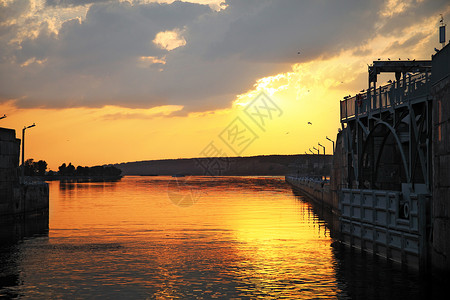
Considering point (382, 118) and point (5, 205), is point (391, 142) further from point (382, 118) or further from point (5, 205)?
point (5, 205)

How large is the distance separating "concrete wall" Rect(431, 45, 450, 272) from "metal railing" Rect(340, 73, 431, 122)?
13.1ft

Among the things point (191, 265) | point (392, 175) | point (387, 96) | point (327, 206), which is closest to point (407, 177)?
point (387, 96)

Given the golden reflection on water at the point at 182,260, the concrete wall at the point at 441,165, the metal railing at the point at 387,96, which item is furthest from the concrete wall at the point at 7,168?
the concrete wall at the point at 441,165

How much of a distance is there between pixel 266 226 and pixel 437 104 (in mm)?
27554

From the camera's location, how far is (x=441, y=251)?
2253cm

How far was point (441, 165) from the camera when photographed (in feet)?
75.0

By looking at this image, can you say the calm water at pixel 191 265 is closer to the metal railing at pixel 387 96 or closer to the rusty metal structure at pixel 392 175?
the rusty metal structure at pixel 392 175

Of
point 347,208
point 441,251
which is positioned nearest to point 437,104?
point 441,251

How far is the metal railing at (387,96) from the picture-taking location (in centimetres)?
2916

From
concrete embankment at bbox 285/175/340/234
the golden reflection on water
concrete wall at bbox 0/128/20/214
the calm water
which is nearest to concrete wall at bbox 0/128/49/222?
concrete wall at bbox 0/128/20/214

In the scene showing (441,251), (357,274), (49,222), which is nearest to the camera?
(441,251)

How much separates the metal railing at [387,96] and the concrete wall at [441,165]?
398 cm

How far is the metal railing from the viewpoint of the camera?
2916cm

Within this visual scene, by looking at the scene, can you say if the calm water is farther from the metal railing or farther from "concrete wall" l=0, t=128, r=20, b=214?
the metal railing
